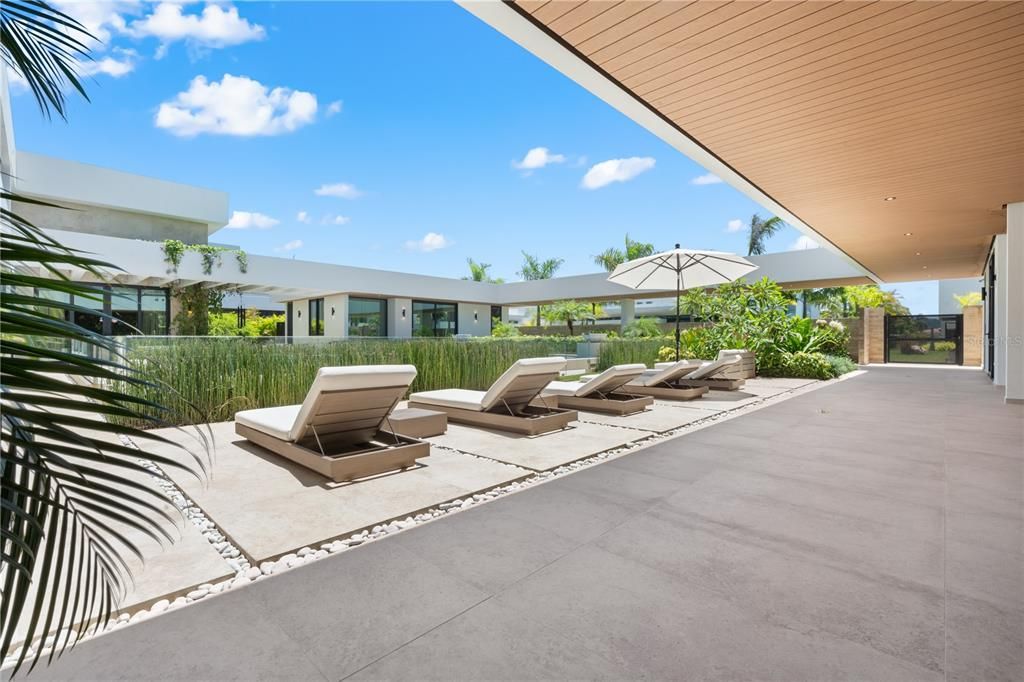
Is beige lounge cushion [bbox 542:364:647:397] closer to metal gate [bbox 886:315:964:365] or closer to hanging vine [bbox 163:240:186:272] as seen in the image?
hanging vine [bbox 163:240:186:272]

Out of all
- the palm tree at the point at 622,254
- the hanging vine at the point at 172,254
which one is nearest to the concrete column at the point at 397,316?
the hanging vine at the point at 172,254

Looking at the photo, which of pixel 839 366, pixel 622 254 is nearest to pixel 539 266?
pixel 622 254

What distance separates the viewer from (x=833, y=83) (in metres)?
4.34

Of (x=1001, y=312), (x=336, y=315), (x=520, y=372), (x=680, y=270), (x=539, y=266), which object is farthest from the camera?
(x=539, y=266)

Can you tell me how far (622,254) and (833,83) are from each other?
26.3 meters

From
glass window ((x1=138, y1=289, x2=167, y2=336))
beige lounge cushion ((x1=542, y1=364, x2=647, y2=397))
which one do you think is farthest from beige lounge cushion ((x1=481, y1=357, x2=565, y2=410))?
glass window ((x1=138, y1=289, x2=167, y2=336))

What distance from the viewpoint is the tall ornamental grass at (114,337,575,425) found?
5.78m

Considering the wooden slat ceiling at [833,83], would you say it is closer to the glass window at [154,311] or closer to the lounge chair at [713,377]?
the lounge chair at [713,377]

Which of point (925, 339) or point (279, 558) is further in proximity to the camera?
point (925, 339)

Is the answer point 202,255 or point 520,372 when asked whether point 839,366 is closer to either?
point 520,372

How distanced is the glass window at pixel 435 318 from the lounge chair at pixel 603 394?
52.3ft

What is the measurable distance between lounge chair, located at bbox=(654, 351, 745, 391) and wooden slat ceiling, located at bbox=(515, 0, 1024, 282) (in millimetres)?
2907

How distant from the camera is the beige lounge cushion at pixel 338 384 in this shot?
141 inches

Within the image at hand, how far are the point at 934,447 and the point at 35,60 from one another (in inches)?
254
